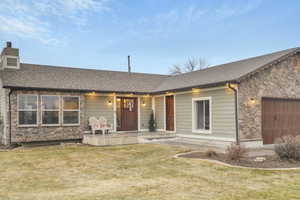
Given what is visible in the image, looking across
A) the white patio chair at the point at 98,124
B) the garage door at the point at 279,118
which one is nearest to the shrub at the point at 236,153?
the garage door at the point at 279,118

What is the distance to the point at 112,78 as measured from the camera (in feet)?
51.7

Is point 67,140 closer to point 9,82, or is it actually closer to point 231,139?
point 9,82

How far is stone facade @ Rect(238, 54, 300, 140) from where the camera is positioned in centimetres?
1058

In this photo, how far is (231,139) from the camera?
1053 cm

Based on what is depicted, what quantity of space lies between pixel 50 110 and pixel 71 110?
0.97m

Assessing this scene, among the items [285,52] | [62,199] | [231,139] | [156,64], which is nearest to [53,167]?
[62,199]

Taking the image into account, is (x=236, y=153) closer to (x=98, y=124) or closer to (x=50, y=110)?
(x=98, y=124)

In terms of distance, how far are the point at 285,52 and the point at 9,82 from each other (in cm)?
1226

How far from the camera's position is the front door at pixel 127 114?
14562 mm

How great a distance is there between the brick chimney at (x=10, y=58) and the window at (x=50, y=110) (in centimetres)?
257

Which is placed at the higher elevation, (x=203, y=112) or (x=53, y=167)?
(x=203, y=112)

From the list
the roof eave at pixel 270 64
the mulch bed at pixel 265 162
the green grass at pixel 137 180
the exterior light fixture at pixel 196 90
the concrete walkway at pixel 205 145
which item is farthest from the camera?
the exterior light fixture at pixel 196 90

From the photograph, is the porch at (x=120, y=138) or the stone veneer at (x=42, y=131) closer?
the stone veneer at (x=42, y=131)

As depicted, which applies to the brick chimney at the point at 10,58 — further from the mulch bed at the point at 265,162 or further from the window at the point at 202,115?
the mulch bed at the point at 265,162
